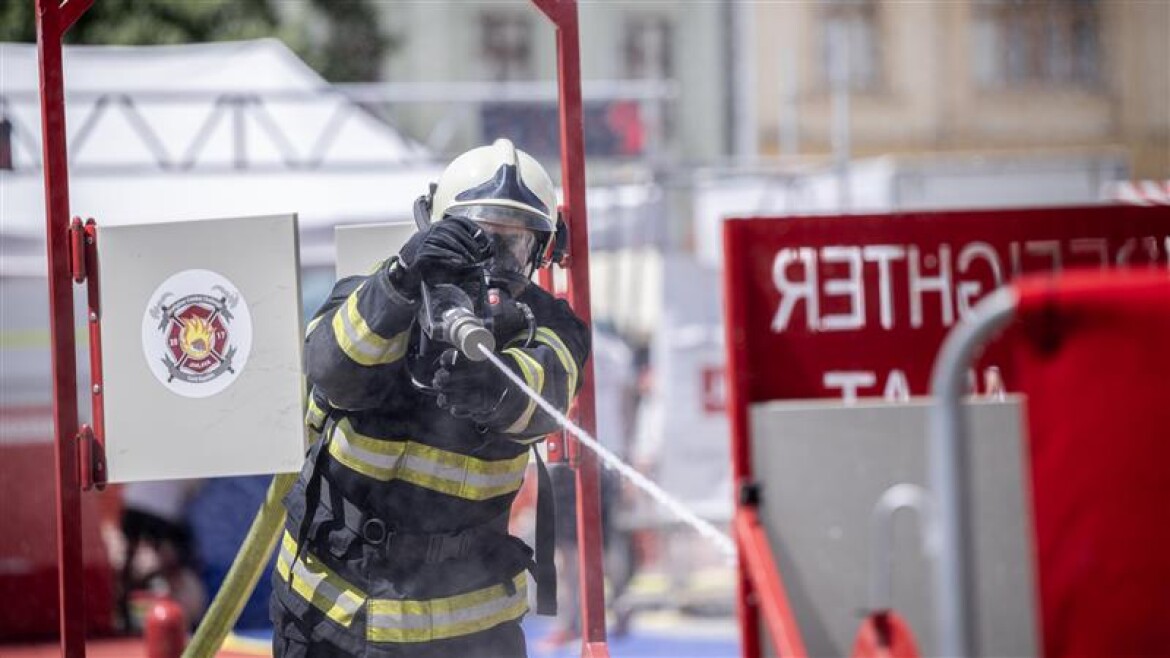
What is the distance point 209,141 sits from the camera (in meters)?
9.05

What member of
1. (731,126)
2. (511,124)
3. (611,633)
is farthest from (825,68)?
(611,633)

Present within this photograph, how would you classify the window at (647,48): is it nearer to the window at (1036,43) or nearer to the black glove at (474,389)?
the window at (1036,43)

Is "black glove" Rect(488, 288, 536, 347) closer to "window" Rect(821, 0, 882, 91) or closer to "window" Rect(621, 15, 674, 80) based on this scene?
"window" Rect(821, 0, 882, 91)

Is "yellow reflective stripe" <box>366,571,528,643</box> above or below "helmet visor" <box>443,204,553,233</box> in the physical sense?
below

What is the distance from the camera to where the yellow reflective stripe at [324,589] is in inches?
113

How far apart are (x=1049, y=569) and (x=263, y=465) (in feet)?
6.57

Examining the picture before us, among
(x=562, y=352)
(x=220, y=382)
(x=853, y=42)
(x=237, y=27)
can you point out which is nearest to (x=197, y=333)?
(x=220, y=382)

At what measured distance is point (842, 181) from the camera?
10.2 meters

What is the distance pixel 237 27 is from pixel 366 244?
1283 cm

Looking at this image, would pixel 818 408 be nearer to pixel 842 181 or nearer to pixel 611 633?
pixel 611 633

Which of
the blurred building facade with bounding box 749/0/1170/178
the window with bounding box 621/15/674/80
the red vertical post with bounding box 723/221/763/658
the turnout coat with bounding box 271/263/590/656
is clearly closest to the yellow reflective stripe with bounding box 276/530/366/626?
the turnout coat with bounding box 271/263/590/656

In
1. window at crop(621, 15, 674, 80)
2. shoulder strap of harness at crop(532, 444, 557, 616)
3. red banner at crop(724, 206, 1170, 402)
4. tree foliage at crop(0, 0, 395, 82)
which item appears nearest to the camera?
red banner at crop(724, 206, 1170, 402)

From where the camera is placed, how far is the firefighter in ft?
8.98

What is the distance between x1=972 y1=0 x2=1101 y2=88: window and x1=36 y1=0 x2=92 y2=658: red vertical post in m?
7.95
